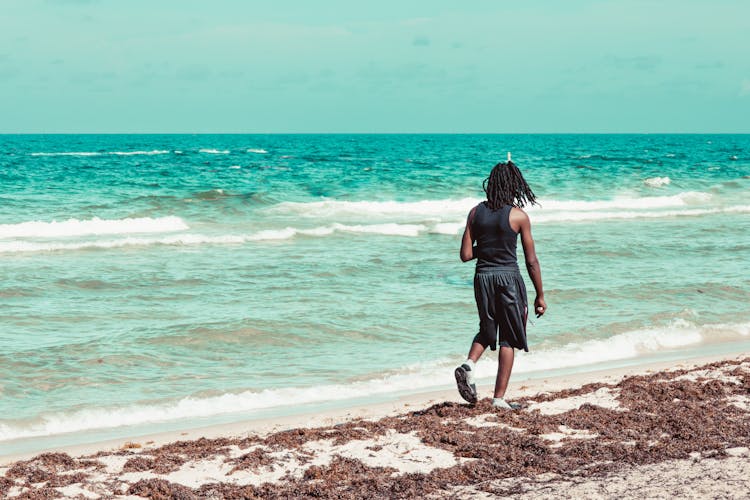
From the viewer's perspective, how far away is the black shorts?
5848mm

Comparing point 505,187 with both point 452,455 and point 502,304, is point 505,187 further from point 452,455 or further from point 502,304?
point 452,455

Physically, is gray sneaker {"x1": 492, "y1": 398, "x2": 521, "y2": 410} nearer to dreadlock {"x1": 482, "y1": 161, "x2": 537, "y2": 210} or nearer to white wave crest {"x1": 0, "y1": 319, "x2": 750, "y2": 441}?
dreadlock {"x1": 482, "y1": 161, "x2": 537, "y2": 210}

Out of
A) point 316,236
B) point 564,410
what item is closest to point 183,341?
point 564,410

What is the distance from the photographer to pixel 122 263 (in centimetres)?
1541

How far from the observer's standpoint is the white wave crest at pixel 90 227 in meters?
21.0

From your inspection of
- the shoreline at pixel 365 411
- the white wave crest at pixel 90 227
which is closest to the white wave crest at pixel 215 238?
the white wave crest at pixel 90 227

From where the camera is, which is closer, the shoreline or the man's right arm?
the man's right arm

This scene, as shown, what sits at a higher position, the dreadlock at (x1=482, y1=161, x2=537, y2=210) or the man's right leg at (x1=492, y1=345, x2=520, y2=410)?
the dreadlock at (x1=482, y1=161, x2=537, y2=210)

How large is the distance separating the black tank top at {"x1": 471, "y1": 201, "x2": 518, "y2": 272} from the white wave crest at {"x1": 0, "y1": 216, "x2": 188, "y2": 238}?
16.9 metres

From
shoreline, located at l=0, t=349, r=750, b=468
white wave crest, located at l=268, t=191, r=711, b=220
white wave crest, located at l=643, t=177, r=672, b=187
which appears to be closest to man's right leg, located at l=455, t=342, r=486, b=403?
shoreline, located at l=0, t=349, r=750, b=468

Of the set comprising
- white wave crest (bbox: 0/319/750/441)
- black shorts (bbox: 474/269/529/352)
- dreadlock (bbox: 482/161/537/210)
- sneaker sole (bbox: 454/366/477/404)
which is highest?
dreadlock (bbox: 482/161/537/210)

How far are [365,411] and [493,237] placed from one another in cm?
191

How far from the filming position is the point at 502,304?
589cm

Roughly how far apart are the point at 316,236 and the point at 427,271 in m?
6.08
